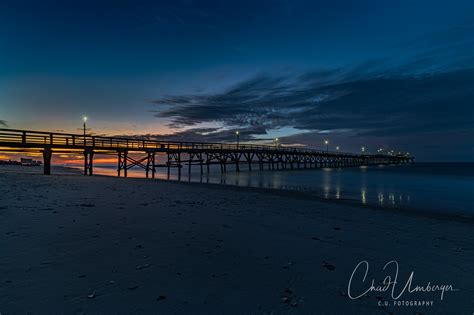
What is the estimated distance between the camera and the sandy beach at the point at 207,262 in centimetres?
273

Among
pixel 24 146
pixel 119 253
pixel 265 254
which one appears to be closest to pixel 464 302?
pixel 265 254

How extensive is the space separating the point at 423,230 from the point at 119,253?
773 cm

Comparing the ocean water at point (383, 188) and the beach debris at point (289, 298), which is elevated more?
the beach debris at point (289, 298)

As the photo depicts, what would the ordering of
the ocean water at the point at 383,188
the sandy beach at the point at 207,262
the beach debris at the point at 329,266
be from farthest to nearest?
the ocean water at the point at 383,188
the beach debris at the point at 329,266
the sandy beach at the point at 207,262

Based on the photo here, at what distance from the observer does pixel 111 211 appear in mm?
6863

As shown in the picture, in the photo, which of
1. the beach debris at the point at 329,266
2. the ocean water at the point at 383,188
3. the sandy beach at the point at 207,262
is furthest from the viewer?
the ocean water at the point at 383,188

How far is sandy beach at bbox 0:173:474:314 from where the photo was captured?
2727 millimetres

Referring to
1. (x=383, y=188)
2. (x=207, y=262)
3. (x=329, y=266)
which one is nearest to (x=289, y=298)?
(x=329, y=266)

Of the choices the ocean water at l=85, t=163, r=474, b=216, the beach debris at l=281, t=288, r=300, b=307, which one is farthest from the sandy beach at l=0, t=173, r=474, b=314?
the ocean water at l=85, t=163, r=474, b=216

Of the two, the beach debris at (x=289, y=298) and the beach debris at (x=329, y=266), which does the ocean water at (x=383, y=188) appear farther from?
the beach debris at (x=289, y=298)

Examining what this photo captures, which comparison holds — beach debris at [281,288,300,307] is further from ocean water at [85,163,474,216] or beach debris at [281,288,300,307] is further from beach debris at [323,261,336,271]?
ocean water at [85,163,474,216]

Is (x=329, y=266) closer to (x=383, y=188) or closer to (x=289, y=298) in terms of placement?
(x=289, y=298)

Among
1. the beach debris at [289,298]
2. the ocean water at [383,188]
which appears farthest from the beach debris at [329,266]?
the ocean water at [383,188]

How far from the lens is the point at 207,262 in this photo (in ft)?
12.5
